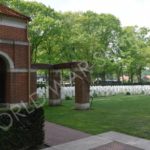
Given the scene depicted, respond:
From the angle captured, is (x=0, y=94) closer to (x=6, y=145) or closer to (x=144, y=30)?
(x=6, y=145)

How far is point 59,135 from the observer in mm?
10656

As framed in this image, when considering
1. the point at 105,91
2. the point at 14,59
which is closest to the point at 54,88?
the point at 14,59

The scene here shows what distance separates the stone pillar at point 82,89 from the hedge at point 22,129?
843cm

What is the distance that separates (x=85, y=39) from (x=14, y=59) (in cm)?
2107

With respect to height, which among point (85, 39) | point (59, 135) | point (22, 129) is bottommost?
point (59, 135)

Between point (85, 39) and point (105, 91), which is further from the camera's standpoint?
point (85, 39)

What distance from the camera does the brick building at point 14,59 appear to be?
14.6m

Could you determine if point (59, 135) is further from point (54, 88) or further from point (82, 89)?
point (54, 88)

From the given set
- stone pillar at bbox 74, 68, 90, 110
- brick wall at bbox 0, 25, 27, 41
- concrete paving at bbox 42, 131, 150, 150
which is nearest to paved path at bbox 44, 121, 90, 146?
concrete paving at bbox 42, 131, 150, 150

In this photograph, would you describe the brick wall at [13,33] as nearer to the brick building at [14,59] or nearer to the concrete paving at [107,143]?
the brick building at [14,59]

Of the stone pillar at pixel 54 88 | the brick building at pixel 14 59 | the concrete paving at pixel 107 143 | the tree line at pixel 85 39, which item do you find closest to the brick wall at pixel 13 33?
the brick building at pixel 14 59

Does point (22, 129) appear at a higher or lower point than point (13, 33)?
lower

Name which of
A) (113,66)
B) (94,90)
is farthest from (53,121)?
(113,66)

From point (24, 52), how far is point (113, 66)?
26971 mm
